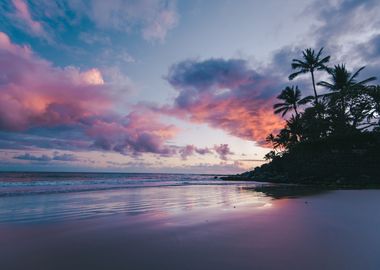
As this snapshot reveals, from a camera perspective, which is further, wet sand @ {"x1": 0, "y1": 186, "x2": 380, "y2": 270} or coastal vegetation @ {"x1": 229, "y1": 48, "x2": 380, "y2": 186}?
coastal vegetation @ {"x1": 229, "y1": 48, "x2": 380, "y2": 186}

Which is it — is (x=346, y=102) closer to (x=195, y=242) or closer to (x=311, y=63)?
(x=311, y=63)

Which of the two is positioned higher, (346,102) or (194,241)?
(346,102)

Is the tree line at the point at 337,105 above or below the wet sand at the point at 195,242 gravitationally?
above

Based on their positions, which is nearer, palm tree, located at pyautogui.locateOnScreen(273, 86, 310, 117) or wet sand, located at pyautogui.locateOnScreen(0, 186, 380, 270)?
wet sand, located at pyautogui.locateOnScreen(0, 186, 380, 270)

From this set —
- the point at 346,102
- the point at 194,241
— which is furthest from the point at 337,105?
the point at 194,241

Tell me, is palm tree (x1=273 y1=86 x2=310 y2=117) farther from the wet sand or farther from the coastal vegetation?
the wet sand

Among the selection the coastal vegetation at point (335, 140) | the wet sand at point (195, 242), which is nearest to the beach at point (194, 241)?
the wet sand at point (195, 242)

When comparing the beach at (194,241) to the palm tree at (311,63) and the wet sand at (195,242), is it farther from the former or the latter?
the palm tree at (311,63)

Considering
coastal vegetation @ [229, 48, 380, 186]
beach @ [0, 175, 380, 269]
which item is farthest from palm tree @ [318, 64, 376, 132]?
beach @ [0, 175, 380, 269]

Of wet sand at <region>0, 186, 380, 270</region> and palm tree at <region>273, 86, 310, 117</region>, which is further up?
palm tree at <region>273, 86, 310, 117</region>

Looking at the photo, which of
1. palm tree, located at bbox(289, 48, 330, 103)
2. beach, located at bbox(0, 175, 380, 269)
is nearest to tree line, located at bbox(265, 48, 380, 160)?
palm tree, located at bbox(289, 48, 330, 103)

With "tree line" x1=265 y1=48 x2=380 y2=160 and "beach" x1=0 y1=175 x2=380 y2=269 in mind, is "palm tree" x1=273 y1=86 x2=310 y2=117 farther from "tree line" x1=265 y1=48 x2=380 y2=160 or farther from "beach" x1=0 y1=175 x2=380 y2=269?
"beach" x1=0 y1=175 x2=380 y2=269

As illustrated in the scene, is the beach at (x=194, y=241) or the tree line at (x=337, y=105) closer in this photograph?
the beach at (x=194, y=241)

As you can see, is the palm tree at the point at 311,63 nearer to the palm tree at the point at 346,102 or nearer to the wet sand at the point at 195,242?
the palm tree at the point at 346,102
